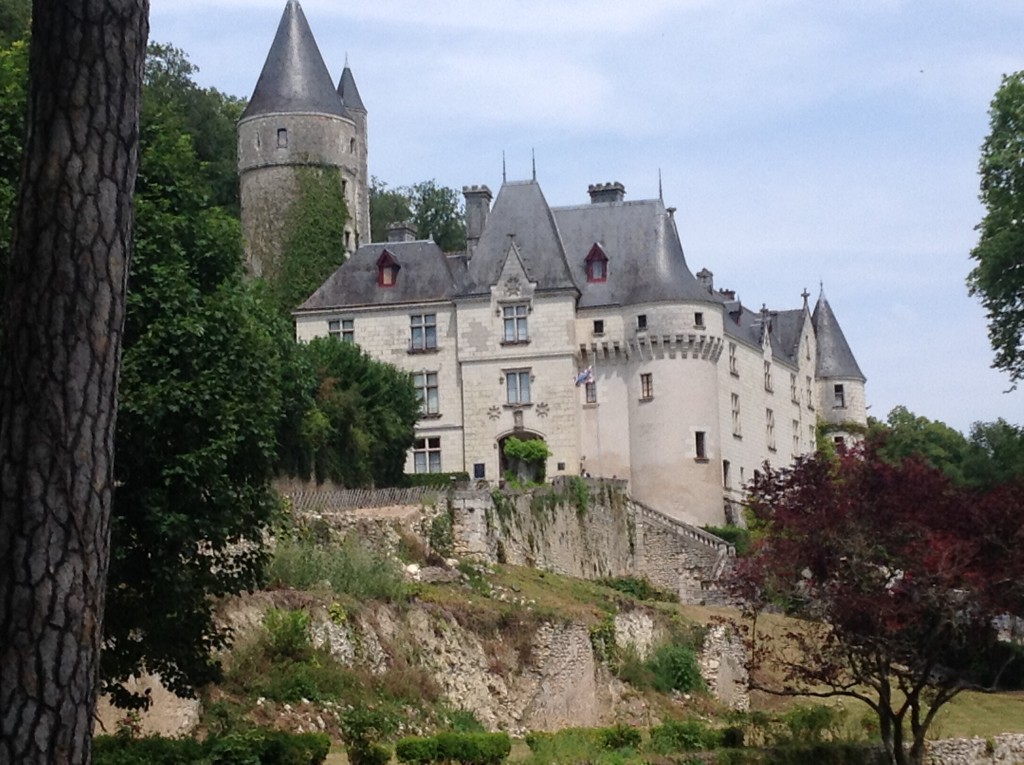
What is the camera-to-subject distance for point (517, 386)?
53094mm

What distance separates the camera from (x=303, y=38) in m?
59.1

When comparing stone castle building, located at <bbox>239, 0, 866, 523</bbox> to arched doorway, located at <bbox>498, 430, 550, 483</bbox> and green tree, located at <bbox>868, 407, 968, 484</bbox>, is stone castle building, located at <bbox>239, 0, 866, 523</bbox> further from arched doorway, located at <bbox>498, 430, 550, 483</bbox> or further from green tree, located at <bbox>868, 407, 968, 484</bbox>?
green tree, located at <bbox>868, 407, 968, 484</bbox>

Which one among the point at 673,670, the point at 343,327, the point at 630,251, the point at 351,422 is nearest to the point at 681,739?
the point at 673,670

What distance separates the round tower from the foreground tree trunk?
49.7 meters

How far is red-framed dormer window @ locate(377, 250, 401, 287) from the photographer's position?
54281 mm

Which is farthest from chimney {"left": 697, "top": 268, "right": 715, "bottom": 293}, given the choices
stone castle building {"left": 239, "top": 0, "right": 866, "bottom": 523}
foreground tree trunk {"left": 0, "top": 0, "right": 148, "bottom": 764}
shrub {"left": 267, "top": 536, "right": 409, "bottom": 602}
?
foreground tree trunk {"left": 0, "top": 0, "right": 148, "bottom": 764}

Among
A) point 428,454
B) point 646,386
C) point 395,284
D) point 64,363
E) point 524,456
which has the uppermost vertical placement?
point 395,284

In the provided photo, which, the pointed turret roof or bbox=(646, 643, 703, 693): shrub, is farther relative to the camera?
the pointed turret roof

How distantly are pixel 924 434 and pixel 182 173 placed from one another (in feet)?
174

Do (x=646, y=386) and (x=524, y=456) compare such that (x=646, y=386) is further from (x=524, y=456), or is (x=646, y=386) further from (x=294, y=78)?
(x=294, y=78)

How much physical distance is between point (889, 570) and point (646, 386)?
27.6 metres

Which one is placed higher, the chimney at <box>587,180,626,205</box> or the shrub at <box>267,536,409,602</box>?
the chimney at <box>587,180,626,205</box>

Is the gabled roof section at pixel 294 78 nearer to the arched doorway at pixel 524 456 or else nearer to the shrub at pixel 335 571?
the arched doorway at pixel 524 456

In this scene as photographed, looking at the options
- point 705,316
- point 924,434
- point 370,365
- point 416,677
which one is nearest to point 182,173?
point 416,677
